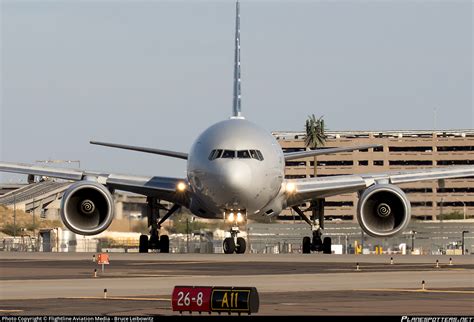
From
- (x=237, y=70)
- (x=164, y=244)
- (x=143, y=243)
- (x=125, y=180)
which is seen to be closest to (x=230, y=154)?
(x=125, y=180)

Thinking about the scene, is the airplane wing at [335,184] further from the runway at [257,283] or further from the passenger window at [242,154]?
the runway at [257,283]

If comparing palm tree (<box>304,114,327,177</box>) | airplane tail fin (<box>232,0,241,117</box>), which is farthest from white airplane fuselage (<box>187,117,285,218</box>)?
palm tree (<box>304,114,327,177</box>)

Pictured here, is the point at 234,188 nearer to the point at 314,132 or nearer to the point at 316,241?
the point at 316,241

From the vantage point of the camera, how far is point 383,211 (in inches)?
2025

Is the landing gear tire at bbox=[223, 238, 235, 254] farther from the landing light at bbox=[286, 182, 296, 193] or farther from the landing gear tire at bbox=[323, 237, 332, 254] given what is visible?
the landing gear tire at bbox=[323, 237, 332, 254]

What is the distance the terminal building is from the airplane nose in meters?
130

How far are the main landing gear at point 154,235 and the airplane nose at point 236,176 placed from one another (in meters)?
7.11

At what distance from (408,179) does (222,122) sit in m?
8.97

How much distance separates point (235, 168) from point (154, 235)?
26.5ft

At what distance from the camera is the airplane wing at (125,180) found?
53469 mm

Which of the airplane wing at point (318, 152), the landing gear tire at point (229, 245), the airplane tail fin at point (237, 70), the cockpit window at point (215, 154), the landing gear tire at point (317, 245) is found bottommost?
the landing gear tire at point (229, 245)

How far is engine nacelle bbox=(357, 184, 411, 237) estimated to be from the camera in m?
51.2

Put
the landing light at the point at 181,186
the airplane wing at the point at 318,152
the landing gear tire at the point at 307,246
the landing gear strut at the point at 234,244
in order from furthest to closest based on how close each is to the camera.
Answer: the landing gear tire at the point at 307,246 < the landing light at the point at 181,186 < the airplane wing at the point at 318,152 < the landing gear strut at the point at 234,244

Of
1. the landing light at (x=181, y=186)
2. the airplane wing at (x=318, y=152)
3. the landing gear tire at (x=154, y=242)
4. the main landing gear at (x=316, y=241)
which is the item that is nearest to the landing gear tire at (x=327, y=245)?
the main landing gear at (x=316, y=241)
